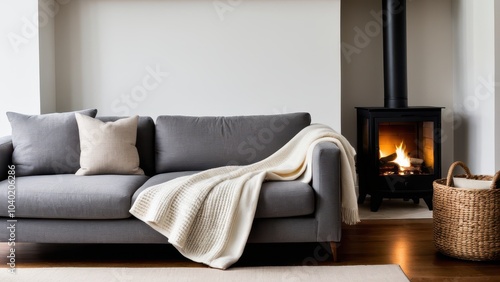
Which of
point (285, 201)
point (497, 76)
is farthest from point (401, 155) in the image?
point (285, 201)

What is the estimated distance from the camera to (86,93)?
5.11 m

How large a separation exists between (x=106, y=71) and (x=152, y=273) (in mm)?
2228

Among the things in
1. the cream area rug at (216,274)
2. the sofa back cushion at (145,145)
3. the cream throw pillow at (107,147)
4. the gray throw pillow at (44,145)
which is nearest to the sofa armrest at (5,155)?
the gray throw pillow at (44,145)

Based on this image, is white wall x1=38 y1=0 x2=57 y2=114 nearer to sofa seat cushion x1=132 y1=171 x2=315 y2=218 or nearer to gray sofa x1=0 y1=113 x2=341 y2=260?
gray sofa x1=0 y1=113 x2=341 y2=260

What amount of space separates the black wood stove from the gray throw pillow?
2.26 meters

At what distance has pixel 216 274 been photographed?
3312 millimetres

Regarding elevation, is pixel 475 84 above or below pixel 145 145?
above

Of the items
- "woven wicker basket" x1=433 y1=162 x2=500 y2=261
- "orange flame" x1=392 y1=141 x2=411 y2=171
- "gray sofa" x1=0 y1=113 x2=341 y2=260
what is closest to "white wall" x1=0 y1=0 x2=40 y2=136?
"gray sofa" x1=0 y1=113 x2=341 y2=260

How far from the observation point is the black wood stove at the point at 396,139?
4980 mm

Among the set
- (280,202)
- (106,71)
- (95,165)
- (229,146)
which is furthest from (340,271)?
(106,71)

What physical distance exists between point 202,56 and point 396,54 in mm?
1577

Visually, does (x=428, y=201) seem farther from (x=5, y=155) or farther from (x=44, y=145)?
(x=5, y=155)

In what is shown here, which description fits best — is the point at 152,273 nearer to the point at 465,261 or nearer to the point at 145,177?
the point at 145,177

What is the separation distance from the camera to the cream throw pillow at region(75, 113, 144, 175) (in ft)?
13.1
